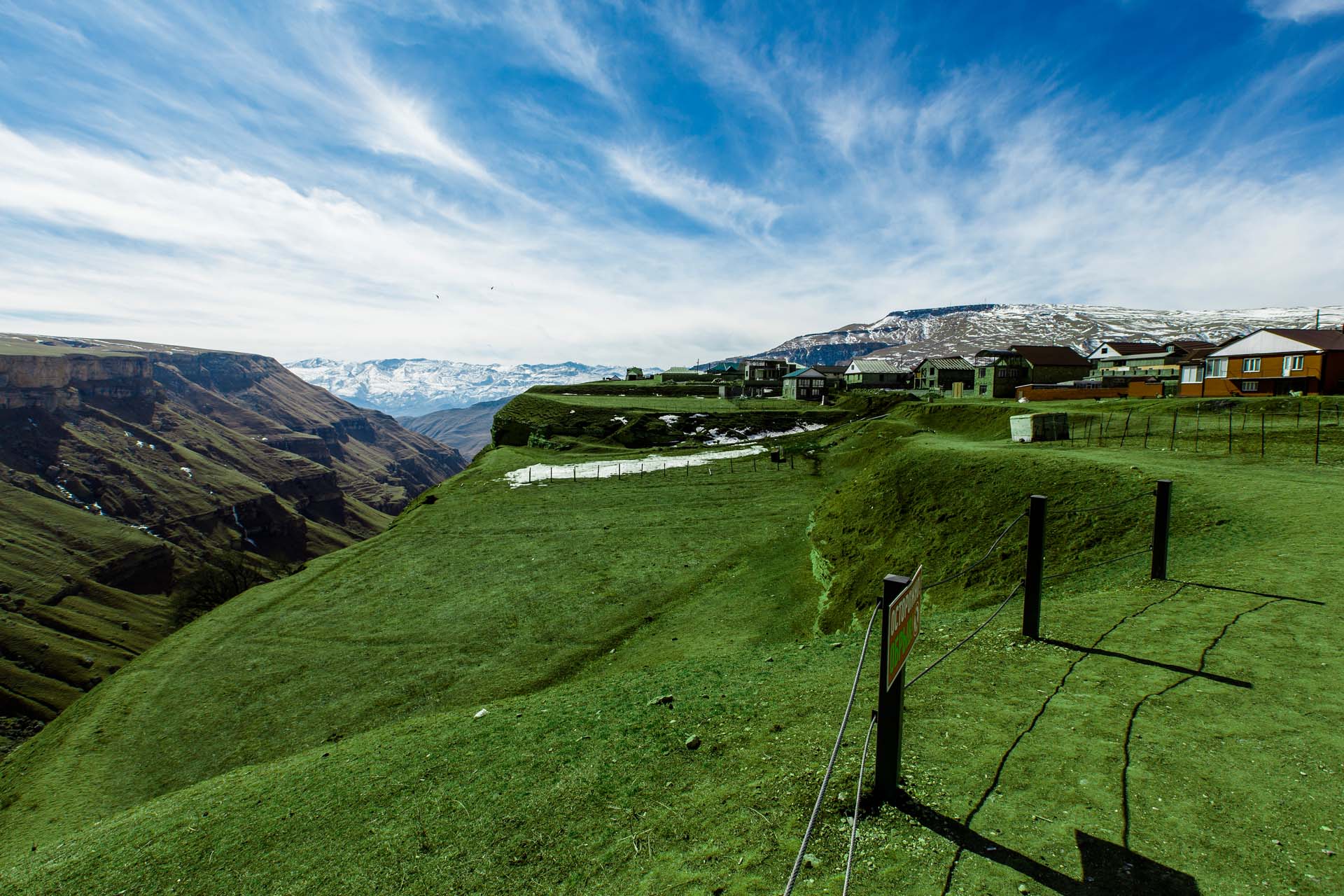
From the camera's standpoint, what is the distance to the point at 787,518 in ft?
134

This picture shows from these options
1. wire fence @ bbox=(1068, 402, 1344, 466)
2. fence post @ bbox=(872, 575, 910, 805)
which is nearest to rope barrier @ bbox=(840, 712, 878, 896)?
fence post @ bbox=(872, 575, 910, 805)

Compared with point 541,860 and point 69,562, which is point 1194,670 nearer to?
point 541,860

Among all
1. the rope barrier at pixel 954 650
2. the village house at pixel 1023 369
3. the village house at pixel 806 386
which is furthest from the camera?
the village house at pixel 806 386

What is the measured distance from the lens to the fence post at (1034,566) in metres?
10.3

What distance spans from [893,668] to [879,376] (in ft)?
421

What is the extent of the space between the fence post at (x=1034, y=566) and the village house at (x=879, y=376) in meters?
119

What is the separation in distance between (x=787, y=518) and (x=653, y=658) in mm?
21325

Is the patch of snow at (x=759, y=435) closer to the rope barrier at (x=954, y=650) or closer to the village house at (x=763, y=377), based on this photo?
the village house at (x=763, y=377)

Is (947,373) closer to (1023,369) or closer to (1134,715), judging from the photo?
(1023,369)

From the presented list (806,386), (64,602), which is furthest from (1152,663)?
(64,602)

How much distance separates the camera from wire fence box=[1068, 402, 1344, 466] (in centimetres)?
2762

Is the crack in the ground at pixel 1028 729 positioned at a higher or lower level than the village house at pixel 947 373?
lower

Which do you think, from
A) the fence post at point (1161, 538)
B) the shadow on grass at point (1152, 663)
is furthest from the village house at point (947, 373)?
the shadow on grass at point (1152, 663)

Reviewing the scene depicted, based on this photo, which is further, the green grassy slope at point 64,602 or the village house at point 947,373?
the village house at point 947,373
